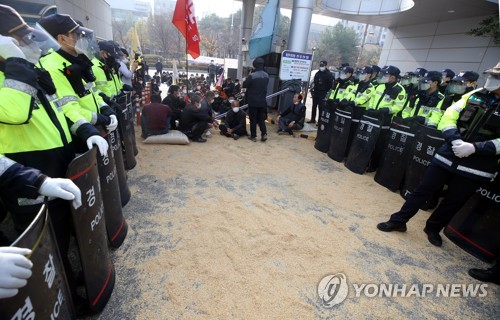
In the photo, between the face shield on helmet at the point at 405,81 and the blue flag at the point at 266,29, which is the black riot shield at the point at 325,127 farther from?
the blue flag at the point at 266,29

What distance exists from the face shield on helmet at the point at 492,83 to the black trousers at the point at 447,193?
0.87 metres

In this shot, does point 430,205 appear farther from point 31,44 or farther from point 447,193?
point 31,44

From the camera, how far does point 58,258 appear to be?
116cm

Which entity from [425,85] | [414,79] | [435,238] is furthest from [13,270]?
[414,79]

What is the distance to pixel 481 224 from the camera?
9.38 ft

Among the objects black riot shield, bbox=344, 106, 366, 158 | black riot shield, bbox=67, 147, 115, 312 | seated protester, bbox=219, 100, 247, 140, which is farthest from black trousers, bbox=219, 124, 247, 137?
black riot shield, bbox=67, 147, 115, 312

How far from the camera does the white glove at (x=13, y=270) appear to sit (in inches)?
31.7

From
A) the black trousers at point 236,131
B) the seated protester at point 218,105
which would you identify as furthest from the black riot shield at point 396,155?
the seated protester at point 218,105

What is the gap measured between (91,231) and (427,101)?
15.6 feet

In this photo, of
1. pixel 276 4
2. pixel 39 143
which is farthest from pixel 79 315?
pixel 276 4

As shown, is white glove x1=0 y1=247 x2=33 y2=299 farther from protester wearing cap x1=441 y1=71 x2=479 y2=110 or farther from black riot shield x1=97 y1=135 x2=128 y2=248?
protester wearing cap x1=441 y1=71 x2=479 y2=110

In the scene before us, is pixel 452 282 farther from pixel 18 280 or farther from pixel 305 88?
pixel 305 88

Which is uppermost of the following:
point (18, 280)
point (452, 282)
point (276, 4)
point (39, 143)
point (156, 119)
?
point (276, 4)

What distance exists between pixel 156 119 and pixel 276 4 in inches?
210
